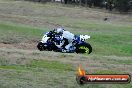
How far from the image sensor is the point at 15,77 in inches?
581

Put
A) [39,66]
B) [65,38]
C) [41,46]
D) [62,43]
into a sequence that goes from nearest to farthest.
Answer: [39,66] < [65,38] < [62,43] < [41,46]

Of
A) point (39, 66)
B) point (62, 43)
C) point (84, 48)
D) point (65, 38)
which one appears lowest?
point (84, 48)

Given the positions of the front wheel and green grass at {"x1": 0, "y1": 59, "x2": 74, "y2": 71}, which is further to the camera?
the front wheel

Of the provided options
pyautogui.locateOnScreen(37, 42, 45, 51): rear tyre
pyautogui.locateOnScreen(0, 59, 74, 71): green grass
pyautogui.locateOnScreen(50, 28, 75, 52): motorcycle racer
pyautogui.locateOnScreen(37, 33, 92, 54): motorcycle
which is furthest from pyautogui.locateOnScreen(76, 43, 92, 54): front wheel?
pyautogui.locateOnScreen(0, 59, 74, 71): green grass

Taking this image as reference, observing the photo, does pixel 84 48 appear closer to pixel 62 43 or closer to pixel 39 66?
pixel 62 43

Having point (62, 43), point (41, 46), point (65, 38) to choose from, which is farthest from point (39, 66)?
point (41, 46)

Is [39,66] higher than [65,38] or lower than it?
higher

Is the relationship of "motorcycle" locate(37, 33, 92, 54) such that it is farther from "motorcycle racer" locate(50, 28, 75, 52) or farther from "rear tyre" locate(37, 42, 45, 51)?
"motorcycle racer" locate(50, 28, 75, 52)

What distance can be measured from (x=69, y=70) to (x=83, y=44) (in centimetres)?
718

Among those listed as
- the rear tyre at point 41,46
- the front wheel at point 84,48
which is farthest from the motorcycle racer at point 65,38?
the rear tyre at point 41,46

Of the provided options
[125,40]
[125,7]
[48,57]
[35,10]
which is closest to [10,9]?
[35,10]

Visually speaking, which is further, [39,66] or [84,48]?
[84,48]

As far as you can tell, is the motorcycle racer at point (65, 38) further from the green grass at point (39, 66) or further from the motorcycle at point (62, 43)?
the green grass at point (39, 66)

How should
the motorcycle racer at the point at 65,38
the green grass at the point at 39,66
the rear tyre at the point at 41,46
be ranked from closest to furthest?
the green grass at the point at 39,66 → the motorcycle racer at the point at 65,38 → the rear tyre at the point at 41,46
